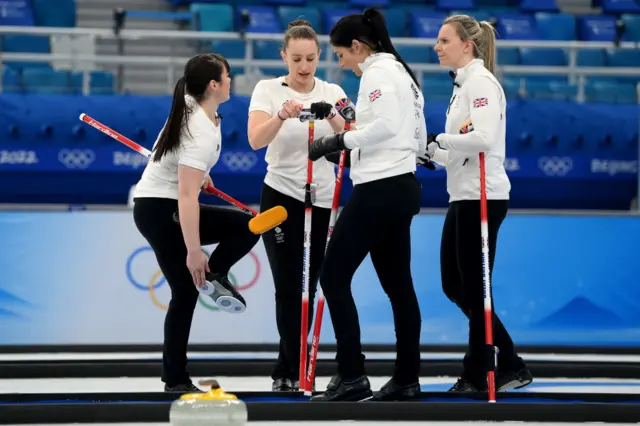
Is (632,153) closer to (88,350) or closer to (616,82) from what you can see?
(616,82)

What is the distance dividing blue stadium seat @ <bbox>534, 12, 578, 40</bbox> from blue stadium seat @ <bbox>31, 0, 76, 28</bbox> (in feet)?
17.5

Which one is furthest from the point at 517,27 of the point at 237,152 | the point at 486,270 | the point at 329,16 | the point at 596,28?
the point at 486,270

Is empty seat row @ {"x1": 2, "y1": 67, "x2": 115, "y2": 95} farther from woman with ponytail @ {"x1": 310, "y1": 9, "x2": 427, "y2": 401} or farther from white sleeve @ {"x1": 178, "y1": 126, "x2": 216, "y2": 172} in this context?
woman with ponytail @ {"x1": 310, "y1": 9, "x2": 427, "y2": 401}

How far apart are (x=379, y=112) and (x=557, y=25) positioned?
9.05 meters

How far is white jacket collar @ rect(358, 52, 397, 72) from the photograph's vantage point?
416 centimetres

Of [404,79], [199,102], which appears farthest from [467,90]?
[199,102]

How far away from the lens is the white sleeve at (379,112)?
3992 mm

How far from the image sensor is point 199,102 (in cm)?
445

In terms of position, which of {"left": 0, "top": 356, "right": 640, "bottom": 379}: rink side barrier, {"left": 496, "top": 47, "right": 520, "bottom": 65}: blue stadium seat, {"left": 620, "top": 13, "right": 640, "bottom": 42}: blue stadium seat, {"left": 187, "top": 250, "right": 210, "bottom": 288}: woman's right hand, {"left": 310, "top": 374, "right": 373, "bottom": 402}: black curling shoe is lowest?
{"left": 0, "top": 356, "right": 640, "bottom": 379}: rink side barrier

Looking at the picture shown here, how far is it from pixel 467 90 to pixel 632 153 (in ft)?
16.9

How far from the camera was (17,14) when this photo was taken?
10.8 metres

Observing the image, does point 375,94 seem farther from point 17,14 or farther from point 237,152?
point 17,14

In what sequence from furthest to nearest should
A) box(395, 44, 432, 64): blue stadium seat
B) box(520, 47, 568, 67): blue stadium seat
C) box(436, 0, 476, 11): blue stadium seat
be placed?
1. box(436, 0, 476, 11): blue stadium seat
2. box(520, 47, 568, 67): blue stadium seat
3. box(395, 44, 432, 64): blue stadium seat

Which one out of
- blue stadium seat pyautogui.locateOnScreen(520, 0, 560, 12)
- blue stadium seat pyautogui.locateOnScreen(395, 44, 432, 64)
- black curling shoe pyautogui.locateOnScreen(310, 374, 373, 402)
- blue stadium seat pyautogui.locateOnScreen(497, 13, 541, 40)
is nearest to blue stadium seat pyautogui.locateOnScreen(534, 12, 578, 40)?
blue stadium seat pyautogui.locateOnScreen(497, 13, 541, 40)
